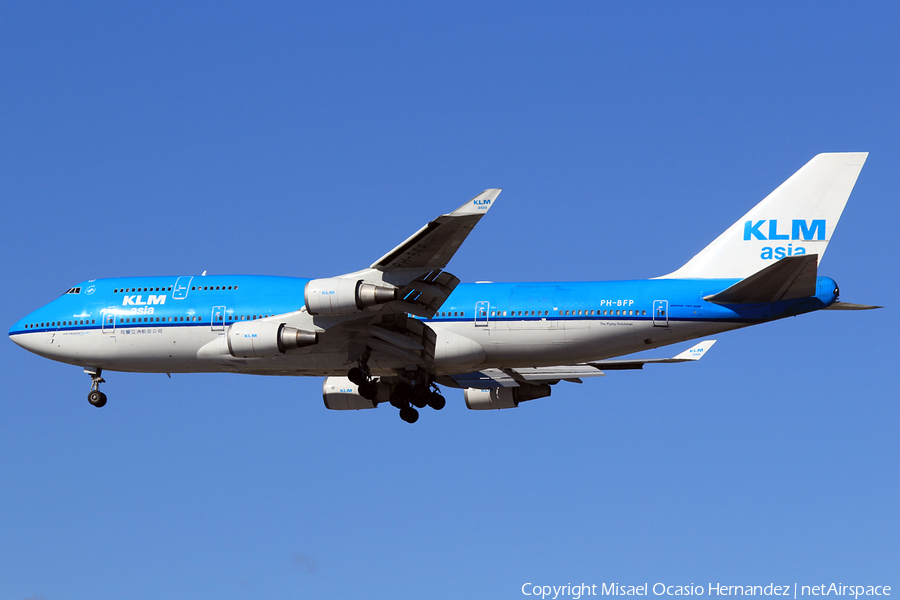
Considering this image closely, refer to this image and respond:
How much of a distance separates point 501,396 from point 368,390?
5832mm

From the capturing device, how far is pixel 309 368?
35125 mm

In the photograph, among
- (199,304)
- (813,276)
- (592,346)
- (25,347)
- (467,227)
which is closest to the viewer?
(467,227)

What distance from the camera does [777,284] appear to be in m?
30.5

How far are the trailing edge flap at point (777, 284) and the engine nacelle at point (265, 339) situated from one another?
37.6 ft

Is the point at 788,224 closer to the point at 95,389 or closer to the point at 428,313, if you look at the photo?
the point at 428,313

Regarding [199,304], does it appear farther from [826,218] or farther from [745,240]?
[826,218]

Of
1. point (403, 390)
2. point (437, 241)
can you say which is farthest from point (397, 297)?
point (403, 390)

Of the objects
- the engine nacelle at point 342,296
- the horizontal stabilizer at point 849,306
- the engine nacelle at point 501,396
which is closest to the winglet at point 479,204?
the engine nacelle at point 342,296

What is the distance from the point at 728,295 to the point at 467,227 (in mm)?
8387

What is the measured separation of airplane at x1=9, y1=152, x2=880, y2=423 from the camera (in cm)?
3058

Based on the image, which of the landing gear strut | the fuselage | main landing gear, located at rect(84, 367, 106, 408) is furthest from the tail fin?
main landing gear, located at rect(84, 367, 106, 408)

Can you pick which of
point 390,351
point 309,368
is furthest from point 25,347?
point 390,351

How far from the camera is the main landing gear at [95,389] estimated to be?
38094 millimetres

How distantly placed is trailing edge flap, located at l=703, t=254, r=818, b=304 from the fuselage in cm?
25
